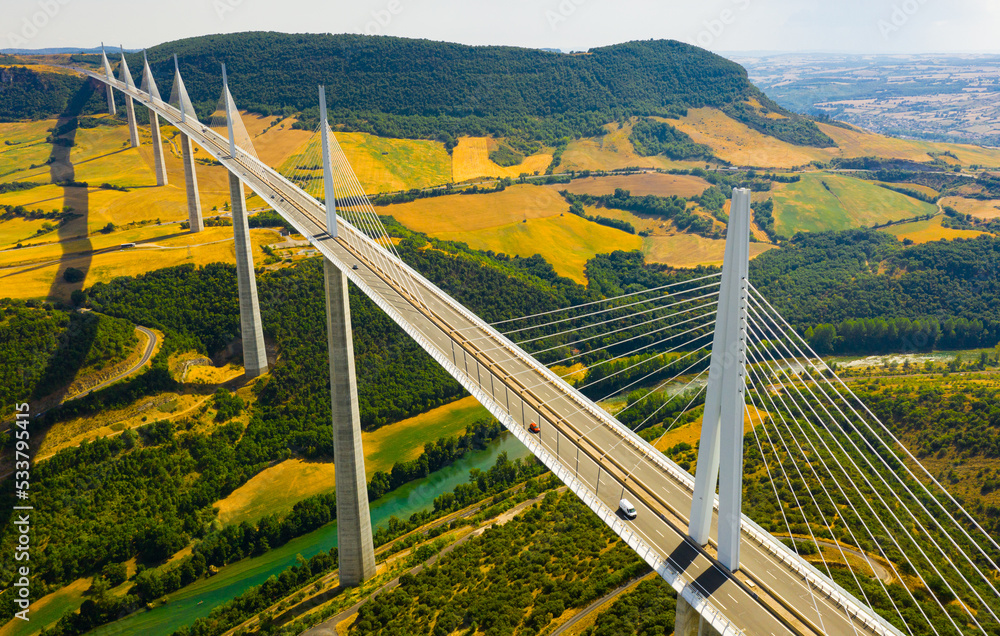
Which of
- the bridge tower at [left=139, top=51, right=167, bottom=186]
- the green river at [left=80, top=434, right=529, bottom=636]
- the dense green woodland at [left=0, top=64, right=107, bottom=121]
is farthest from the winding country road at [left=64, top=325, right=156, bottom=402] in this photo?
the dense green woodland at [left=0, top=64, right=107, bottom=121]

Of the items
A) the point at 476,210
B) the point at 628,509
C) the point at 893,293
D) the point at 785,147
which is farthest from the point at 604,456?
the point at 785,147

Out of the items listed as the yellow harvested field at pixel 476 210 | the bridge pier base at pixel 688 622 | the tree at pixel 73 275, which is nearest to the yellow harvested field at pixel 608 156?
the yellow harvested field at pixel 476 210

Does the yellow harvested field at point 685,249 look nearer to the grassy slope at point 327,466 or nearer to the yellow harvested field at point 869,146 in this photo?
the grassy slope at point 327,466

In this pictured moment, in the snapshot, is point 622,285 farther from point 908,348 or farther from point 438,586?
point 438,586

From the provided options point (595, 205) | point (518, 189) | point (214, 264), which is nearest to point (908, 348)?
point (595, 205)

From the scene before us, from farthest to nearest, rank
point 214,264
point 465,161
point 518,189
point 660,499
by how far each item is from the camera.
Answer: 1. point 465,161
2. point 518,189
3. point 214,264
4. point 660,499

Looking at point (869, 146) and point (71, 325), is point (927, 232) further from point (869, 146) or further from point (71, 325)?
point (71, 325)

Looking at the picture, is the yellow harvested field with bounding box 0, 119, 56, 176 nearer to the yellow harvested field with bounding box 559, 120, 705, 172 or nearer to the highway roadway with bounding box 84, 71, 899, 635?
the highway roadway with bounding box 84, 71, 899, 635
